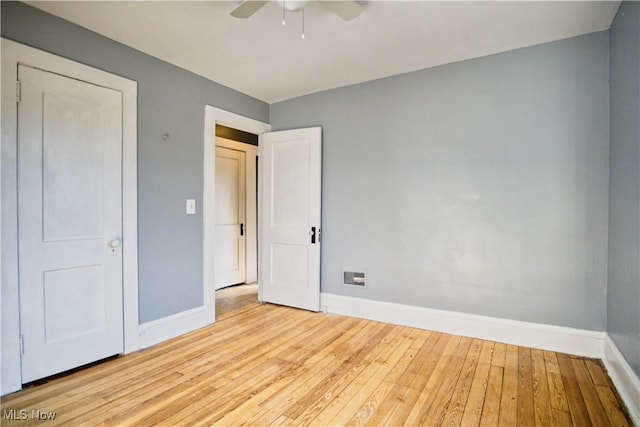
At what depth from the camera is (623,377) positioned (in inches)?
83.5

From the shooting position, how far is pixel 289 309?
3953mm

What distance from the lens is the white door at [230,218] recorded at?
196 inches

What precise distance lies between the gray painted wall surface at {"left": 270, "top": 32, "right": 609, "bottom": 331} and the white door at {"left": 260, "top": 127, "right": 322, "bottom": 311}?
0.16 m

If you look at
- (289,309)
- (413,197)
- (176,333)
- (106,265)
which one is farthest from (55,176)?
(413,197)

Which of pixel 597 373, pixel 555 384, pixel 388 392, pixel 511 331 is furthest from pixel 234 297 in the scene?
pixel 597 373

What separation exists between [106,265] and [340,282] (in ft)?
7.50

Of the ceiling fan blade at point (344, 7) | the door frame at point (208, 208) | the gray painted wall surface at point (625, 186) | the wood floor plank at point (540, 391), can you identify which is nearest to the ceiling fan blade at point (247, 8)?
the ceiling fan blade at point (344, 7)

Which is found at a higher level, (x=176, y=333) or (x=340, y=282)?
(x=340, y=282)

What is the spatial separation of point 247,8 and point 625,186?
107 inches

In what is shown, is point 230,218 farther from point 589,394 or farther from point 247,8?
point 589,394

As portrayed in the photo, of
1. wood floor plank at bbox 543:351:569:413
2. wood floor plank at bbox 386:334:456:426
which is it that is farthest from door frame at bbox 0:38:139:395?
wood floor plank at bbox 543:351:569:413

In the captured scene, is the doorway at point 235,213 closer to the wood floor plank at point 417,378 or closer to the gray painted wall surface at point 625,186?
the wood floor plank at point 417,378

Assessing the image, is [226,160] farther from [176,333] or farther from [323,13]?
[323,13]

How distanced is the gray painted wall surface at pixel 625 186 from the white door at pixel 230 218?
14.5 feet
